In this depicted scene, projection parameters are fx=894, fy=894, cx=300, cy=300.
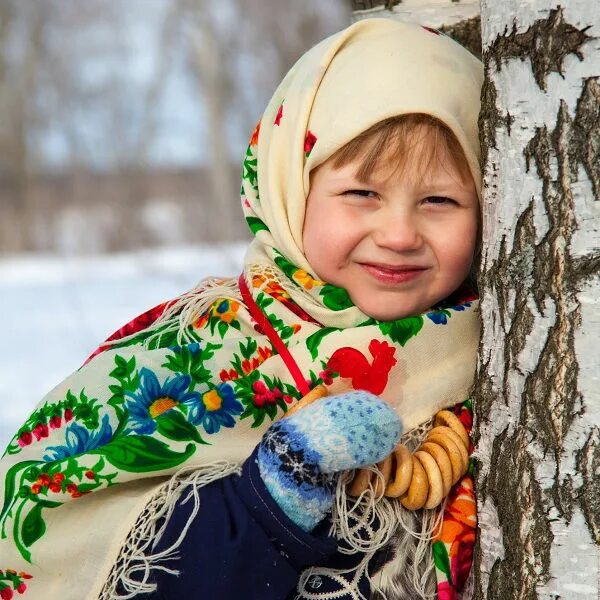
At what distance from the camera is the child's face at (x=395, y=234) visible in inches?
70.9

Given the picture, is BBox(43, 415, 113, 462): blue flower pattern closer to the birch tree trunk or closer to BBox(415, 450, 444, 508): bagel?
Answer: BBox(415, 450, 444, 508): bagel

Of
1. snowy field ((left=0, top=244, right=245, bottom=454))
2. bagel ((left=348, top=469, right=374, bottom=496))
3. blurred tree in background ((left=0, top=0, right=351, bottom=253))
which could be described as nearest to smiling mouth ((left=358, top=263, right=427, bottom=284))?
bagel ((left=348, top=469, right=374, bottom=496))

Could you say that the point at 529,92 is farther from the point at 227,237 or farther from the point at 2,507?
the point at 227,237

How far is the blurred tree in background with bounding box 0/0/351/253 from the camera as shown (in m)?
14.1

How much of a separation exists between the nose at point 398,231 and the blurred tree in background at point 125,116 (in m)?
11.1

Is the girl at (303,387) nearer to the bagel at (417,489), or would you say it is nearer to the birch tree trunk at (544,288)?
the bagel at (417,489)

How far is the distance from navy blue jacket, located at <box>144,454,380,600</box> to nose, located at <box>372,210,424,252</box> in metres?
0.52

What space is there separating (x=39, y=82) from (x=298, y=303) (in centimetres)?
1669

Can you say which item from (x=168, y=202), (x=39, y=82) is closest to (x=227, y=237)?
(x=168, y=202)

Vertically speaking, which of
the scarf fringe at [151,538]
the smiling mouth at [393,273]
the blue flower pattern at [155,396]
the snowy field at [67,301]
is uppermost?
the smiling mouth at [393,273]

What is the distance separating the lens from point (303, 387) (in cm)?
177

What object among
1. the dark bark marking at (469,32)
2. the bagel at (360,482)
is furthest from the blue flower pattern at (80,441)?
the dark bark marking at (469,32)

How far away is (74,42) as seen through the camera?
17.7 meters

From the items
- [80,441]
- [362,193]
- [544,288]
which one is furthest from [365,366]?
[80,441]
